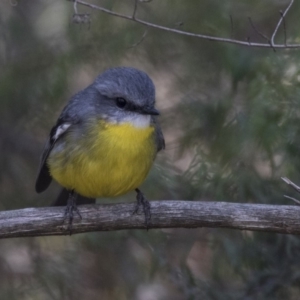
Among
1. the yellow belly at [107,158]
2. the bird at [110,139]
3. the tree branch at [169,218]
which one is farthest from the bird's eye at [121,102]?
the tree branch at [169,218]

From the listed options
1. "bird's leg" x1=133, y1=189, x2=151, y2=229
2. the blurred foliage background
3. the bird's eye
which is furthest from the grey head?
the blurred foliage background

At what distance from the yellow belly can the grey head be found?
7cm

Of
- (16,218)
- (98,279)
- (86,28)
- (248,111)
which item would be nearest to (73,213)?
(16,218)

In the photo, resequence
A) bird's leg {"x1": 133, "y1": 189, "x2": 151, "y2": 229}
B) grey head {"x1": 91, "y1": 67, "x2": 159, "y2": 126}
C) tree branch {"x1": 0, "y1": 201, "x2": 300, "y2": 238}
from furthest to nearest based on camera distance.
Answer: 1. bird's leg {"x1": 133, "y1": 189, "x2": 151, "y2": 229}
2. grey head {"x1": 91, "y1": 67, "x2": 159, "y2": 126}
3. tree branch {"x1": 0, "y1": 201, "x2": 300, "y2": 238}

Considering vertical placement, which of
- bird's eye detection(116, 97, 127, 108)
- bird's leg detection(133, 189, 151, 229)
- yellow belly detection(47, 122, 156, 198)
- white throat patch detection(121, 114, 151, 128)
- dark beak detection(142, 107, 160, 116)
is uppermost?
dark beak detection(142, 107, 160, 116)

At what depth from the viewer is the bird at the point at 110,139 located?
5.57m

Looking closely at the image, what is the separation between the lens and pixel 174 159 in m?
7.26

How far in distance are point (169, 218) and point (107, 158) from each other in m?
0.56

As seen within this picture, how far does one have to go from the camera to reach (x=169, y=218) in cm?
559

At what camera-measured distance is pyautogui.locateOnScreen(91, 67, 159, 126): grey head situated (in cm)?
555

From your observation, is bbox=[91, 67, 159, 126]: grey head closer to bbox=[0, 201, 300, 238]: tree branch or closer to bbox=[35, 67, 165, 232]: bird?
bbox=[35, 67, 165, 232]: bird

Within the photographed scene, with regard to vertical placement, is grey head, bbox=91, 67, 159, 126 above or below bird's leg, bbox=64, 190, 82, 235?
above

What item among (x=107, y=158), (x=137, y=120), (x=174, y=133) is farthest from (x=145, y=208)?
(x=174, y=133)

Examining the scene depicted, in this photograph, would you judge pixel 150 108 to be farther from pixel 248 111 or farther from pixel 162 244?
pixel 162 244
